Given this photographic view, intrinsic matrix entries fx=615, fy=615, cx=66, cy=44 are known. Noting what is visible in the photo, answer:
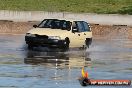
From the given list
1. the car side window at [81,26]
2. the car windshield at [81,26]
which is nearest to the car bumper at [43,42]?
the car windshield at [81,26]

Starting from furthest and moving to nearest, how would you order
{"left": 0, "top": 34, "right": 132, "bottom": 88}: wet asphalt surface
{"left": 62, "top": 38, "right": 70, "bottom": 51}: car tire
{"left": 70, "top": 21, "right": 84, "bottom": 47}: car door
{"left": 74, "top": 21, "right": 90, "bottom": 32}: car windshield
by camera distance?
{"left": 74, "top": 21, "right": 90, "bottom": 32}: car windshield
{"left": 70, "top": 21, "right": 84, "bottom": 47}: car door
{"left": 62, "top": 38, "right": 70, "bottom": 51}: car tire
{"left": 0, "top": 34, "right": 132, "bottom": 88}: wet asphalt surface

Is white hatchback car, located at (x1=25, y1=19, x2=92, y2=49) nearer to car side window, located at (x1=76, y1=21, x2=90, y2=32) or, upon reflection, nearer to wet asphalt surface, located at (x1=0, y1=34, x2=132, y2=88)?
car side window, located at (x1=76, y1=21, x2=90, y2=32)

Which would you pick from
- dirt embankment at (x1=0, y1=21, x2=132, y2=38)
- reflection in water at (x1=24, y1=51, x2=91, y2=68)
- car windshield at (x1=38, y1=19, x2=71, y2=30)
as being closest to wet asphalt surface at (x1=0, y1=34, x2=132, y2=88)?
reflection in water at (x1=24, y1=51, x2=91, y2=68)

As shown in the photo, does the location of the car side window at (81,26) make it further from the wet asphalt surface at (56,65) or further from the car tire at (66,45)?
the car tire at (66,45)

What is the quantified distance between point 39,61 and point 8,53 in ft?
11.8

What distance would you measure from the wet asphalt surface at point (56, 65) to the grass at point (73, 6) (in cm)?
2536

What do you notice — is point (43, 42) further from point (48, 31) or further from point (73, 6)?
point (73, 6)

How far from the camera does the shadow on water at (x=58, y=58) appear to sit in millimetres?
22312

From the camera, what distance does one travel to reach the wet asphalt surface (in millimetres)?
16953

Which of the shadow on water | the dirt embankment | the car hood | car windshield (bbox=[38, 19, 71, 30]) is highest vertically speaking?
car windshield (bbox=[38, 19, 71, 30])

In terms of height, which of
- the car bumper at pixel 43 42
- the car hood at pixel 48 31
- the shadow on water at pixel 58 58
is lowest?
the shadow on water at pixel 58 58

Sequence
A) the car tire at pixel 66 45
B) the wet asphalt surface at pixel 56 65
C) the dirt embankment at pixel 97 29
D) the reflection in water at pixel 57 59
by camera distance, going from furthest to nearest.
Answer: the dirt embankment at pixel 97 29
the car tire at pixel 66 45
the reflection in water at pixel 57 59
the wet asphalt surface at pixel 56 65

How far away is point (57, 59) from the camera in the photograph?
79.5ft

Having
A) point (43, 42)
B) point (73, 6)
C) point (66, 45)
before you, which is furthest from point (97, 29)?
point (43, 42)
